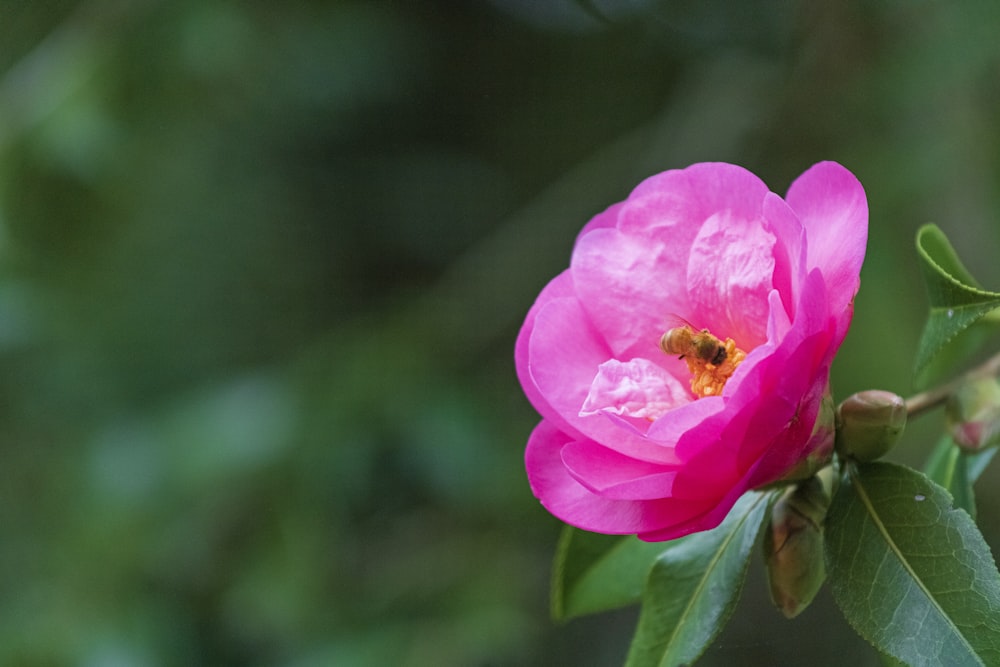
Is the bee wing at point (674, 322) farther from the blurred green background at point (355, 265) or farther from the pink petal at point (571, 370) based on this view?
the blurred green background at point (355, 265)

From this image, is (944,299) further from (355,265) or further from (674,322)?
(355,265)

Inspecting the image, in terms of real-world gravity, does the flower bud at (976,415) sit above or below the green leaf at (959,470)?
above

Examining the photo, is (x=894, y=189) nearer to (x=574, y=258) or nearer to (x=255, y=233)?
(x=574, y=258)

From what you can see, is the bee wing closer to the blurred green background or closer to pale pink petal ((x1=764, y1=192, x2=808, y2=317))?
pale pink petal ((x1=764, y1=192, x2=808, y2=317))

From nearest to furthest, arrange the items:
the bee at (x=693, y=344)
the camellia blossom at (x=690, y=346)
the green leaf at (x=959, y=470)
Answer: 1. the camellia blossom at (x=690, y=346)
2. the bee at (x=693, y=344)
3. the green leaf at (x=959, y=470)

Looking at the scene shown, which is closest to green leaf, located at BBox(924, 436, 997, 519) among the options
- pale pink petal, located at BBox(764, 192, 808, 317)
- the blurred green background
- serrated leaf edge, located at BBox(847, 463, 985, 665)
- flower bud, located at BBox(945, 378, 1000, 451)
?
flower bud, located at BBox(945, 378, 1000, 451)

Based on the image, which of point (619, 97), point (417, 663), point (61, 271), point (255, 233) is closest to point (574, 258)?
point (417, 663)

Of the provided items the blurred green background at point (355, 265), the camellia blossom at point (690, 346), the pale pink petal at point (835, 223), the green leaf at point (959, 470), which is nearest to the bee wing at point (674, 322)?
the camellia blossom at point (690, 346)
